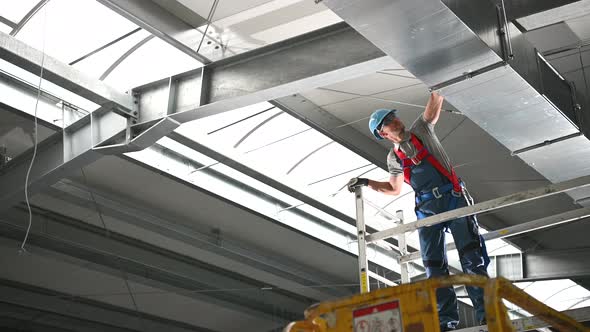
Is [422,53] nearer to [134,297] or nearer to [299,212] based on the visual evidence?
[299,212]

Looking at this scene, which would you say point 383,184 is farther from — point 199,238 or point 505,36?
A: point 199,238

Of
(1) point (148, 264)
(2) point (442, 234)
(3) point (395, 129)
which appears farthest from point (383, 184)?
(1) point (148, 264)

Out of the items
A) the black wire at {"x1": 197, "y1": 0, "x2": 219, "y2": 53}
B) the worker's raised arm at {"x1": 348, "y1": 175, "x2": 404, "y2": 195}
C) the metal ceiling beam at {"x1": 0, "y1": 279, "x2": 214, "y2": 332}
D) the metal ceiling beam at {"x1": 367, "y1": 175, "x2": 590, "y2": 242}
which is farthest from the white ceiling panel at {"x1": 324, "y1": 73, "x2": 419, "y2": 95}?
the metal ceiling beam at {"x1": 0, "y1": 279, "x2": 214, "y2": 332}

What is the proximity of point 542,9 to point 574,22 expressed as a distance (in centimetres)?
207

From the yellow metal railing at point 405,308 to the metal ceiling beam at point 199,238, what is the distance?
9829 millimetres

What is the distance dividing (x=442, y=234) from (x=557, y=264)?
9.08m

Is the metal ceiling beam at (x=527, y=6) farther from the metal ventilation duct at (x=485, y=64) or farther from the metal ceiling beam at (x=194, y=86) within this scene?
the metal ceiling beam at (x=194, y=86)

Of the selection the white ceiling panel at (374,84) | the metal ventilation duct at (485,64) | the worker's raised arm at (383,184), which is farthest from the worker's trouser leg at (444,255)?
the white ceiling panel at (374,84)

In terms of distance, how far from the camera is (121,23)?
1049cm

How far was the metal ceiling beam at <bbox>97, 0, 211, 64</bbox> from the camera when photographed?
385 inches

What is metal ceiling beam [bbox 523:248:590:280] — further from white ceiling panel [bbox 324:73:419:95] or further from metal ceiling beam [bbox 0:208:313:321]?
white ceiling panel [bbox 324:73:419:95]

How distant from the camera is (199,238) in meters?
16.1

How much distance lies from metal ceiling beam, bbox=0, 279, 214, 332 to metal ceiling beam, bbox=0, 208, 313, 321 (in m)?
1.49

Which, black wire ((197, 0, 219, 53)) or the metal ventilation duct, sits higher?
black wire ((197, 0, 219, 53))
